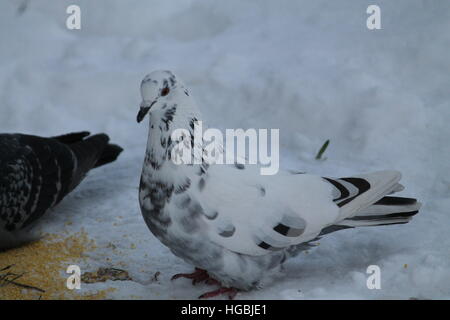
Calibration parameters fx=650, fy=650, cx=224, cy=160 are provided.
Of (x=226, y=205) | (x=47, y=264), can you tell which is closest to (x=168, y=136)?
(x=226, y=205)

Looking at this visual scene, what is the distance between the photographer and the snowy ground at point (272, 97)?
299 centimetres

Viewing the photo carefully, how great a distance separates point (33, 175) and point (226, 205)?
134 cm

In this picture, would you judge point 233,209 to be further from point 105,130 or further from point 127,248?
point 105,130

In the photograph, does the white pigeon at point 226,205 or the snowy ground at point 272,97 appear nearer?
the white pigeon at point 226,205

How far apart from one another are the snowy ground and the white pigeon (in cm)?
24

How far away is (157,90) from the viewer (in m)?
2.44

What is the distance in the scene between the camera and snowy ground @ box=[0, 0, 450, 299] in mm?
2988

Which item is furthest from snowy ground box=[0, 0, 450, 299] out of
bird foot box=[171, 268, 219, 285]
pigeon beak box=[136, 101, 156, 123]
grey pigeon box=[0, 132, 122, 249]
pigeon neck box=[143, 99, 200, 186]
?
pigeon beak box=[136, 101, 156, 123]

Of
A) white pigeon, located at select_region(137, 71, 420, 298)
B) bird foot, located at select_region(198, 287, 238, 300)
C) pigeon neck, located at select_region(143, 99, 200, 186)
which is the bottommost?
bird foot, located at select_region(198, 287, 238, 300)

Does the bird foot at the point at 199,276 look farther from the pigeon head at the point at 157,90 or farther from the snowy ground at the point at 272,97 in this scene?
the pigeon head at the point at 157,90

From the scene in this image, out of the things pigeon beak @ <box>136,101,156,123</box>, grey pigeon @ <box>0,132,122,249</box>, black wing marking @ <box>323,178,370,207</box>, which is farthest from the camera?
grey pigeon @ <box>0,132,122,249</box>

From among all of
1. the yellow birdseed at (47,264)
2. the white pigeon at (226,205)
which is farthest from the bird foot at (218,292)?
the yellow birdseed at (47,264)

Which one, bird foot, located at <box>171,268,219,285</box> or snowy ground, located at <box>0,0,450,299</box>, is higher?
snowy ground, located at <box>0,0,450,299</box>

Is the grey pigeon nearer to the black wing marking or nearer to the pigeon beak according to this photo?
the pigeon beak
